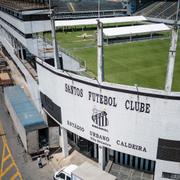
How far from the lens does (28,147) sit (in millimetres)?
23297

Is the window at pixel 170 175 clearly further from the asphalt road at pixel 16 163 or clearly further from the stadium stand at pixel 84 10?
the stadium stand at pixel 84 10

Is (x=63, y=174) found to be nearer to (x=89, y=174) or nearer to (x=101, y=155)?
(x=89, y=174)

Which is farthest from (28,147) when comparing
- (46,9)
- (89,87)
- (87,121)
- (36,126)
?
(46,9)

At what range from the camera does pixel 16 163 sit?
23094mm

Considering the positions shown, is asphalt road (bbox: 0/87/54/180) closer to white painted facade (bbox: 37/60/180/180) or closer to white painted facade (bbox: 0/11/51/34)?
white painted facade (bbox: 37/60/180/180)

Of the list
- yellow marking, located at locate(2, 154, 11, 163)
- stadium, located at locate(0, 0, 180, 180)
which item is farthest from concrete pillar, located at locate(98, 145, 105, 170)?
yellow marking, located at locate(2, 154, 11, 163)

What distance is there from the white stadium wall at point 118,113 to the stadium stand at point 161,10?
46926 millimetres

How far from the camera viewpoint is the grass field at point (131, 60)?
2628 cm

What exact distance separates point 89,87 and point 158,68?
14914 millimetres

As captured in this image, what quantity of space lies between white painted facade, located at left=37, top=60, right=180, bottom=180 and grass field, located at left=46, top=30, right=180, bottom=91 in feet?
22.4

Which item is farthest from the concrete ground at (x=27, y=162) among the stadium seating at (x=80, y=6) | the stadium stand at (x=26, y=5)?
the stadium seating at (x=80, y=6)

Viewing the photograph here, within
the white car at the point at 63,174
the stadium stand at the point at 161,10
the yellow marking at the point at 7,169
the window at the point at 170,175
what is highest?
the stadium stand at the point at 161,10

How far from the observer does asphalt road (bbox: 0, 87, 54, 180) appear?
2146 cm

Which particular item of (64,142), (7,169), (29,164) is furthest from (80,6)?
(7,169)
